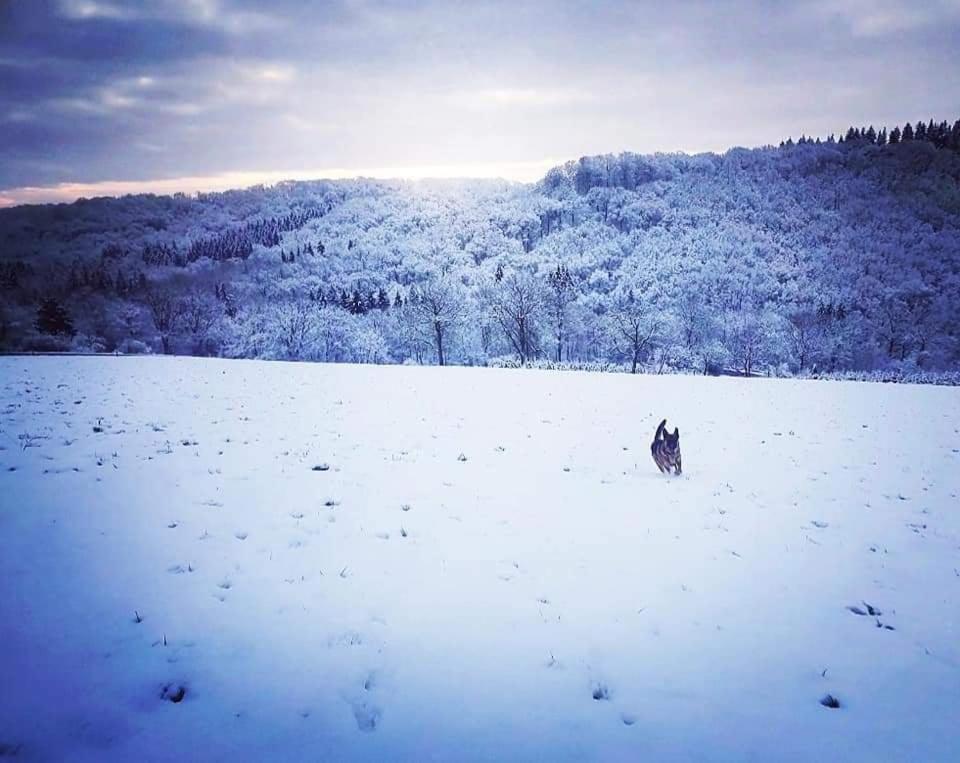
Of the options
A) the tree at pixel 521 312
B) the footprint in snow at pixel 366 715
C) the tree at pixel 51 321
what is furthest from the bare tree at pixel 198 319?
the footprint in snow at pixel 366 715

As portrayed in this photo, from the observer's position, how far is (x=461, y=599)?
18.5 feet

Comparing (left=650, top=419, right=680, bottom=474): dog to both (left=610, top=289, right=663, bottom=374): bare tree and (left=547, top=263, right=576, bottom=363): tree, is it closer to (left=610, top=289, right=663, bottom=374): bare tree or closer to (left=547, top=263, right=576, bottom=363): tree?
(left=610, top=289, right=663, bottom=374): bare tree

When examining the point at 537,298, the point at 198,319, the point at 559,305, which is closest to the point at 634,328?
the point at 559,305

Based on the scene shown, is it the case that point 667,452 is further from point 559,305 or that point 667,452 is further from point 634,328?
point 559,305

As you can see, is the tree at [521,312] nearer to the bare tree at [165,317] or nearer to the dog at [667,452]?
the dog at [667,452]

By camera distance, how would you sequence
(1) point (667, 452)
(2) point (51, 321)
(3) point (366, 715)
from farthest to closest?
1. (2) point (51, 321)
2. (1) point (667, 452)
3. (3) point (366, 715)

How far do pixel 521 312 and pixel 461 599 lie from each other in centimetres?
4695

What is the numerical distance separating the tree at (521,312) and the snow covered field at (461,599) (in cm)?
3940

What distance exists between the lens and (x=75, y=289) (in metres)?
104

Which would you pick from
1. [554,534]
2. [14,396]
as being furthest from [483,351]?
[554,534]

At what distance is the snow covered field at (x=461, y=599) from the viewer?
3.95m

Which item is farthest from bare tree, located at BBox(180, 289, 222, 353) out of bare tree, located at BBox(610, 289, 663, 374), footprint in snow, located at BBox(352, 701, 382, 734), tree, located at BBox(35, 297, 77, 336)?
footprint in snow, located at BBox(352, 701, 382, 734)

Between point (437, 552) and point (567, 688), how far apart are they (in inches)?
104

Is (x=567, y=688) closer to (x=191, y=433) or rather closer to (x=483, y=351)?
(x=191, y=433)
